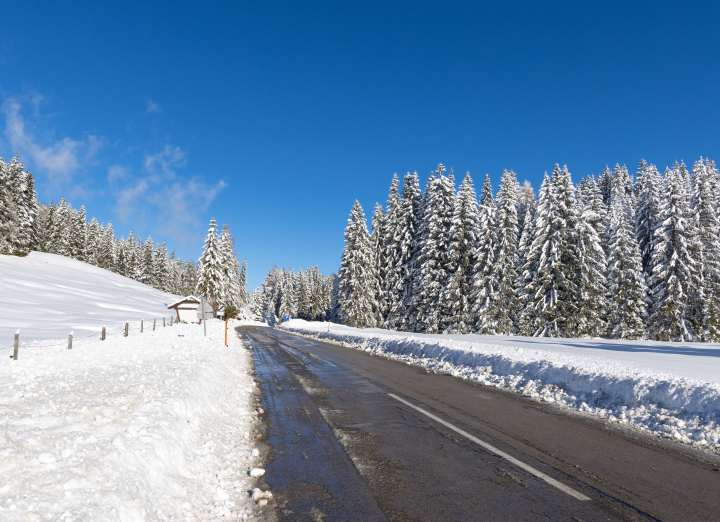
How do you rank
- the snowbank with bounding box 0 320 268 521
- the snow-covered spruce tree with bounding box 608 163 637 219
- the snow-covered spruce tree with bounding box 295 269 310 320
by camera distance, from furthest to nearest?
the snow-covered spruce tree with bounding box 295 269 310 320 < the snow-covered spruce tree with bounding box 608 163 637 219 < the snowbank with bounding box 0 320 268 521

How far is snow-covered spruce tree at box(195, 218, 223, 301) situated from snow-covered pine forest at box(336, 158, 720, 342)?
26.0 metres

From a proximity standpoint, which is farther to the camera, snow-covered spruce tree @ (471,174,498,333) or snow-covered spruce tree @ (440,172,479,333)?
snow-covered spruce tree @ (440,172,479,333)

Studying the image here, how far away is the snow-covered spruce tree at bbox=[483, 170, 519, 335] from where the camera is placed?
34188 millimetres

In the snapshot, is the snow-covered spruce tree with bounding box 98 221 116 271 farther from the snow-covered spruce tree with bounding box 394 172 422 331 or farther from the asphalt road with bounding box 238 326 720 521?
the asphalt road with bounding box 238 326 720 521

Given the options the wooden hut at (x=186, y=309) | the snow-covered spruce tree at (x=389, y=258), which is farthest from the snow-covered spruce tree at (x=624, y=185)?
the wooden hut at (x=186, y=309)

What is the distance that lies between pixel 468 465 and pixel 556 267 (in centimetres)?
2924

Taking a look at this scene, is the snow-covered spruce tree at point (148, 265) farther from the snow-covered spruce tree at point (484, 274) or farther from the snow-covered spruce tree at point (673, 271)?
the snow-covered spruce tree at point (673, 271)

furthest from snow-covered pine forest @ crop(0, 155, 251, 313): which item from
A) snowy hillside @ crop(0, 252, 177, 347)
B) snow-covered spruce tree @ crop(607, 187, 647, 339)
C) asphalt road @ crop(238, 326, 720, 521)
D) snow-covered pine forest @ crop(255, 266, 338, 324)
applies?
asphalt road @ crop(238, 326, 720, 521)

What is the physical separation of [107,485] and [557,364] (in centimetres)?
1124

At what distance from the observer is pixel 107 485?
378 centimetres

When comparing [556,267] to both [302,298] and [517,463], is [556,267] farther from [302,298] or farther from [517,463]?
[302,298]

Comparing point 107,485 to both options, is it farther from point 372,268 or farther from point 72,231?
→ point 72,231

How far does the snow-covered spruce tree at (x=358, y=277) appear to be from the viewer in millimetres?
45094

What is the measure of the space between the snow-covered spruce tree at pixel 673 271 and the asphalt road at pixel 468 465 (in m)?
29.8
